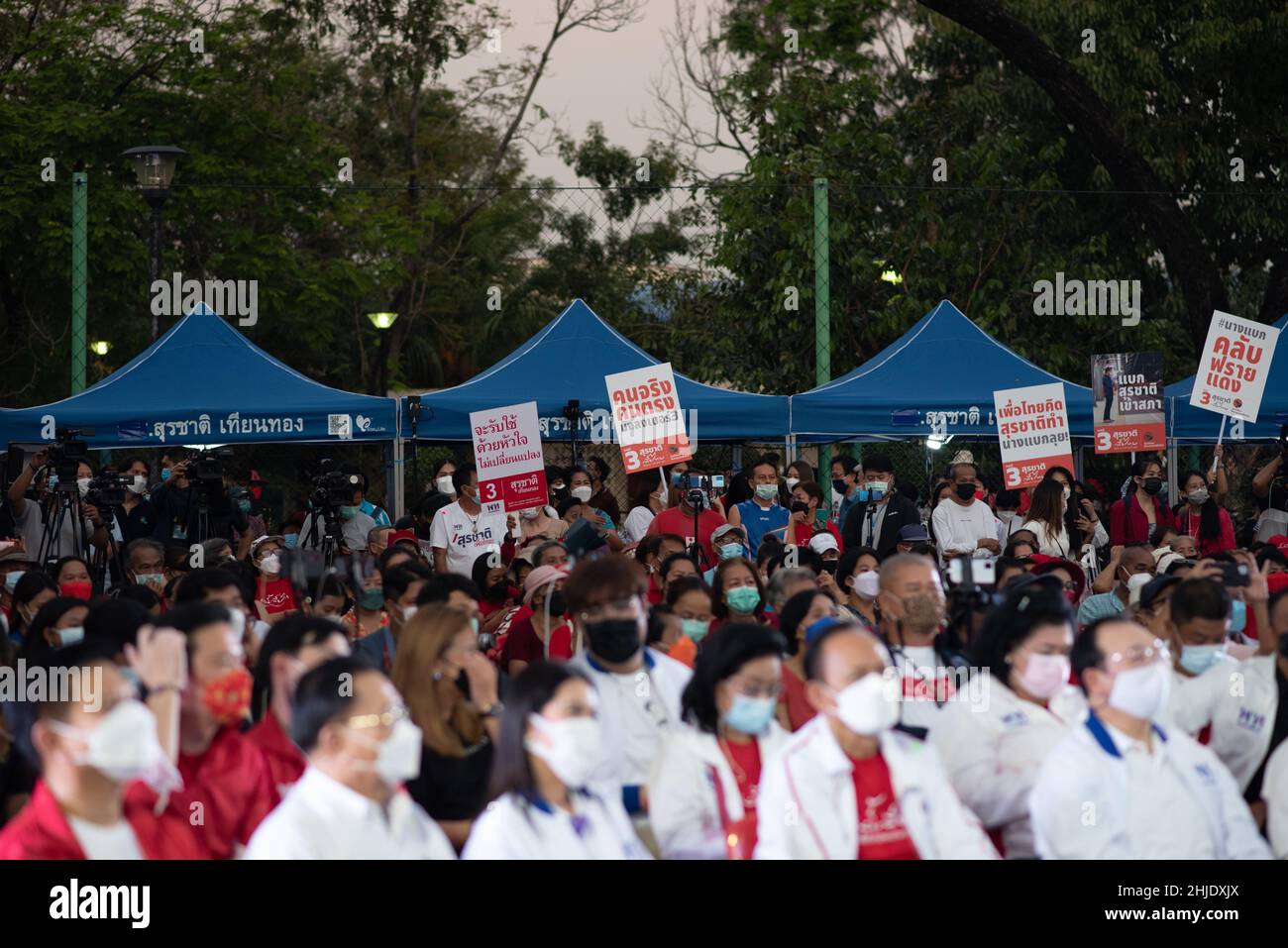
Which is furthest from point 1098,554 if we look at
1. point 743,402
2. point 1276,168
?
point 1276,168

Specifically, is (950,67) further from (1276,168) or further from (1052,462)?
(1052,462)

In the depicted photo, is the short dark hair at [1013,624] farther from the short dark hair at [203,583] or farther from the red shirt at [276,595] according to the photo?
the red shirt at [276,595]

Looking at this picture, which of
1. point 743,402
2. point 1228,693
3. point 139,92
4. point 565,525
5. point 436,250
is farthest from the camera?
point 436,250

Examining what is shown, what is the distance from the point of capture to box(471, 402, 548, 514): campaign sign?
11.5 metres

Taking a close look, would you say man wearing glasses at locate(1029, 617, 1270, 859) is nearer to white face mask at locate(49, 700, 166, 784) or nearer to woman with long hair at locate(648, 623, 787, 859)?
woman with long hair at locate(648, 623, 787, 859)

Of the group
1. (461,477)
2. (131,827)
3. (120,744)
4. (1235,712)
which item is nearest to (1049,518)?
(461,477)

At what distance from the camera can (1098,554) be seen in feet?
42.3

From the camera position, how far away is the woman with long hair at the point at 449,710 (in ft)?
17.3

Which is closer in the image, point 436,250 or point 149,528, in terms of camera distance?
point 149,528

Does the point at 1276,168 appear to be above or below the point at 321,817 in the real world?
above

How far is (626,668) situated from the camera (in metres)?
5.96
